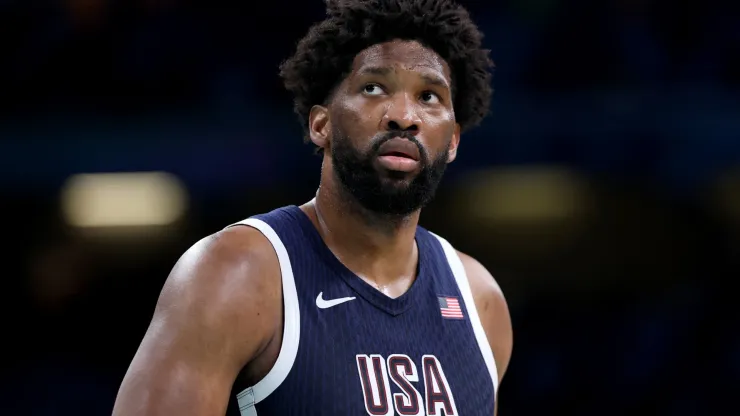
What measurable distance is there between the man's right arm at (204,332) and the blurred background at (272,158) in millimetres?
3716

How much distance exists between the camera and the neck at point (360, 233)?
258cm

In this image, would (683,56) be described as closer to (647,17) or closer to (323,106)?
(647,17)

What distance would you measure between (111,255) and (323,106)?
4459 mm

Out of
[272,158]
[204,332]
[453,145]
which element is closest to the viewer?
[204,332]

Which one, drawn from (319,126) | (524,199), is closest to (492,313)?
(319,126)

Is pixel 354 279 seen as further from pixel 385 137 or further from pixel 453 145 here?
pixel 453 145

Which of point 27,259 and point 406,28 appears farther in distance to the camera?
point 27,259

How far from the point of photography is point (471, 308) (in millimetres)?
2760

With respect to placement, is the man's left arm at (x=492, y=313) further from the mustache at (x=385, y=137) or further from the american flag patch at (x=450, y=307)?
the mustache at (x=385, y=137)

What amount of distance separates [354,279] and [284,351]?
34cm

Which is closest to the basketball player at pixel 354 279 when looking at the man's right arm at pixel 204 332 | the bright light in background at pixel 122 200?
the man's right arm at pixel 204 332

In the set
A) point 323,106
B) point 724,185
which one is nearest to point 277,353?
point 323,106

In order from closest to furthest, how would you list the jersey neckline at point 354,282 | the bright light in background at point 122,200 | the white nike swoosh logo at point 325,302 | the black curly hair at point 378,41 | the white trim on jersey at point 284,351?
1. the white trim on jersey at point 284,351
2. the white nike swoosh logo at point 325,302
3. the jersey neckline at point 354,282
4. the black curly hair at point 378,41
5. the bright light in background at point 122,200

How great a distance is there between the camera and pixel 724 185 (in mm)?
6871
